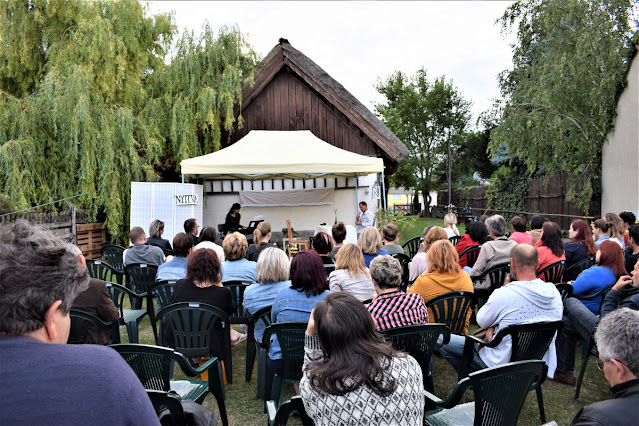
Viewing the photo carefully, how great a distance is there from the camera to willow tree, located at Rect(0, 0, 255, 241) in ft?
27.0

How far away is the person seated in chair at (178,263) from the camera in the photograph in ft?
15.1

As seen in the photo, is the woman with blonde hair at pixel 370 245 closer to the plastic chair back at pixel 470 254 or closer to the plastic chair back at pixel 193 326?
the plastic chair back at pixel 470 254

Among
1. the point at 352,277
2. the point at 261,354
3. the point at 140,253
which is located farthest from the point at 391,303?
the point at 140,253

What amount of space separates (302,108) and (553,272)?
896 cm

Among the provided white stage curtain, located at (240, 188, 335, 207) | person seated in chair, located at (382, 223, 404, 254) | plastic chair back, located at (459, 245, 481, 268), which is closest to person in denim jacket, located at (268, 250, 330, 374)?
person seated in chair, located at (382, 223, 404, 254)

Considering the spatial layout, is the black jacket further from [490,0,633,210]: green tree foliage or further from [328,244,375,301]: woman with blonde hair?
[490,0,633,210]: green tree foliage

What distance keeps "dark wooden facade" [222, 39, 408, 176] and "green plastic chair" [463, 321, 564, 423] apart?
901cm

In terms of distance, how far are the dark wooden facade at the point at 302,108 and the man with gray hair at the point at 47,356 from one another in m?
10.9

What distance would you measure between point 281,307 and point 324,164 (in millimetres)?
5128

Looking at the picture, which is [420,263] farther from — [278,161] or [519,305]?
[278,161]

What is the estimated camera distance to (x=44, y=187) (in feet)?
27.1

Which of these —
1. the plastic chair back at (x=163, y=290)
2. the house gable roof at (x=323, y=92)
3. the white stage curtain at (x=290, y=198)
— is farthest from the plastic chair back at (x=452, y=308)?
the white stage curtain at (x=290, y=198)

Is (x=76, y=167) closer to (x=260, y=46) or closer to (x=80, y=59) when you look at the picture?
(x=80, y=59)

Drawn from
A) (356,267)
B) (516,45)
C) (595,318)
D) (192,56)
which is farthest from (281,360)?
(516,45)
